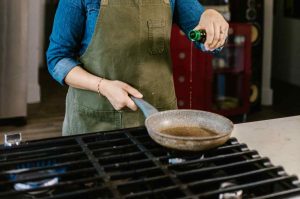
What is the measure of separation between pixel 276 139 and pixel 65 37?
0.79 m

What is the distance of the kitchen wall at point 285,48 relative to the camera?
5.56 meters

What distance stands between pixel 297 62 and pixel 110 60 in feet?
13.8

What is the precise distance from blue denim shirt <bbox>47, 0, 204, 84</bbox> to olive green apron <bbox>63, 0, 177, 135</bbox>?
3 centimetres

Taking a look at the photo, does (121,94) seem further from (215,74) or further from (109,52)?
(215,74)

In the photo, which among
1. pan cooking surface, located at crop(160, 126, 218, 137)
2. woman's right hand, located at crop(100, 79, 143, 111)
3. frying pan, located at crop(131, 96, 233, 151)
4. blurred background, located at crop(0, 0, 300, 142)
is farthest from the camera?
blurred background, located at crop(0, 0, 300, 142)

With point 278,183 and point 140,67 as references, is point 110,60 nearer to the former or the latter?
point 140,67

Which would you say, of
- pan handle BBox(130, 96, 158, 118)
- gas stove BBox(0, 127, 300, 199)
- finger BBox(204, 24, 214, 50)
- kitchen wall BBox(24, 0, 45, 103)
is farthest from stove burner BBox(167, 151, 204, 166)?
kitchen wall BBox(24, 0, 45, 103)

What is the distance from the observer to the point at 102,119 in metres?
1.80

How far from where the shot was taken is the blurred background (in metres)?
4.09

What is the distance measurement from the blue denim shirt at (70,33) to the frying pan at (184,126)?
1.24 ft

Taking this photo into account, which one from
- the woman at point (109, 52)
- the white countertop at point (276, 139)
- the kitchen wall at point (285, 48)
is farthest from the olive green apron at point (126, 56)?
the kitchen wall at point (285, 48)

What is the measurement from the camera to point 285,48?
5.71 metres

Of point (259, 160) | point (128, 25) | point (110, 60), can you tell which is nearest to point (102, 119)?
point (110, 60)

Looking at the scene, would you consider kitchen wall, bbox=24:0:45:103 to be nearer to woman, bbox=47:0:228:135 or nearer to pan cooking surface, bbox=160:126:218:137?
woman, bbox=47:0:228:135
